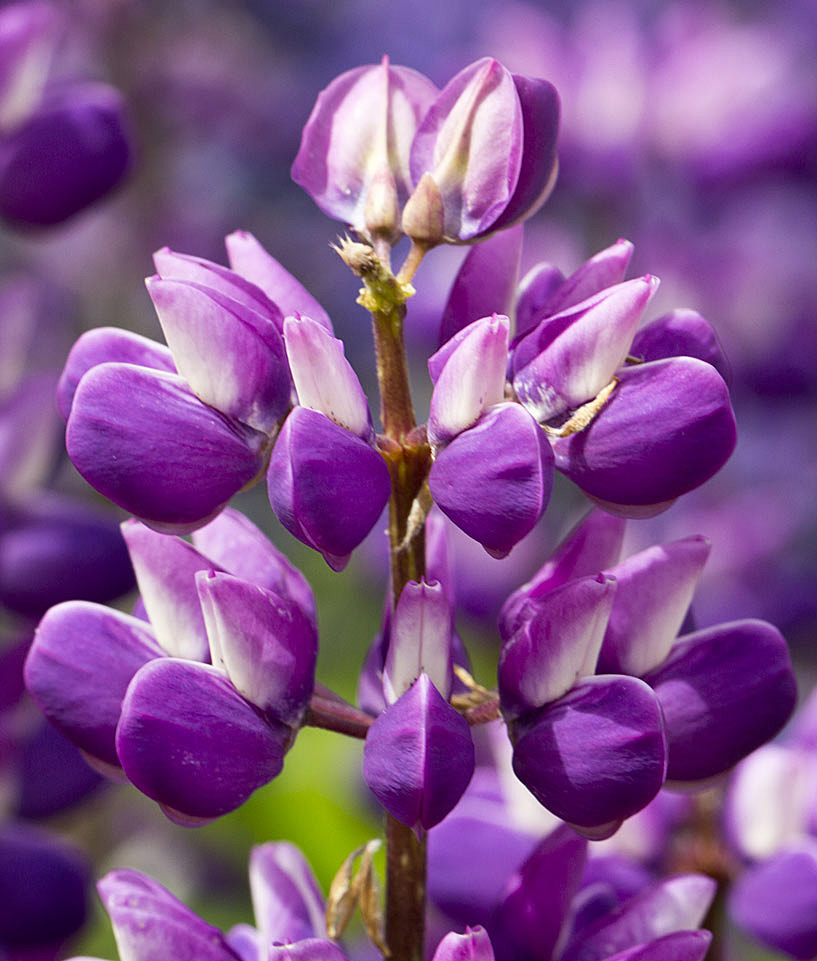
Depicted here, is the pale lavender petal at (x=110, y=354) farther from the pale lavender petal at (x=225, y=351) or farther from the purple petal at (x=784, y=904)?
the purple petal at (x=784, y=904)

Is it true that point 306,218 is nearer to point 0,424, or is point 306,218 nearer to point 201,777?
point 0,424

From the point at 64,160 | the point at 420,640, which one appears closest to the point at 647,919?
the point at 420,640

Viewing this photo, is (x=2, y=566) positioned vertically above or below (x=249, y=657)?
below

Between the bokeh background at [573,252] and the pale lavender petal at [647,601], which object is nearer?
the pale lavender petal at [647,601]

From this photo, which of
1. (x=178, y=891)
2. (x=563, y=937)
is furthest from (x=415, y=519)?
(x=178, y=891)

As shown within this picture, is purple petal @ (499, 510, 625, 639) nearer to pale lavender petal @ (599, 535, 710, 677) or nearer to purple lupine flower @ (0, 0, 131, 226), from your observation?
pale lavender petal @ (599, 535, 710, 677)

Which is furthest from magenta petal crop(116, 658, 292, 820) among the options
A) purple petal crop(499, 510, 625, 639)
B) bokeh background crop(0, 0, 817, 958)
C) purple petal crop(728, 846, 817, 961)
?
bokeh background crop(0, 0, 817, 958)

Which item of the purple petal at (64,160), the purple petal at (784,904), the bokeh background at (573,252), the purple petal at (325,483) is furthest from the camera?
the bokeh background at (573,252)

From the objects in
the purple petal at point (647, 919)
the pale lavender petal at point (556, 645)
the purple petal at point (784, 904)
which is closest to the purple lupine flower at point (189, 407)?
the pale lavender petal at point (556, 645)
